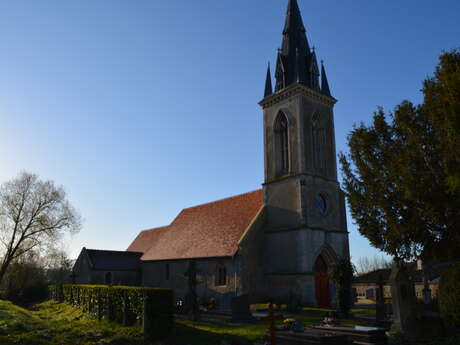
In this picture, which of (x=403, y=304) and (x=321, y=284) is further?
(x=321, y=284)

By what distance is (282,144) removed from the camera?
30.4 m

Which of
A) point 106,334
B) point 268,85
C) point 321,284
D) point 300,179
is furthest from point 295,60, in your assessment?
point 106,334

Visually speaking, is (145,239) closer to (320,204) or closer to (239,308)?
(320,204)

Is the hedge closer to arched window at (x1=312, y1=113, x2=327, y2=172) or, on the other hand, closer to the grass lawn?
the grass lawn

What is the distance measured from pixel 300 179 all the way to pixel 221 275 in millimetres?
9213

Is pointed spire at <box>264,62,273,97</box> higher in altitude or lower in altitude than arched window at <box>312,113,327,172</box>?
higher

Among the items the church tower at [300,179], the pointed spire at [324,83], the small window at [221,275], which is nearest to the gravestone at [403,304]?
the church tower at [300,179]

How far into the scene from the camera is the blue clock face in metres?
28.2

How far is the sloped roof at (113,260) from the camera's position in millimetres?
36906

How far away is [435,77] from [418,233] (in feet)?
20.8

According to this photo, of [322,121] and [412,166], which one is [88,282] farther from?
[412,166]

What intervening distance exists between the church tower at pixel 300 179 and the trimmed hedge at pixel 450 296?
40.6ft

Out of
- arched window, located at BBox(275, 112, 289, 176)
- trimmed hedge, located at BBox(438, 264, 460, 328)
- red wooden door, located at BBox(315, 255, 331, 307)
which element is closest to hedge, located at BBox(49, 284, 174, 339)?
trimmed hedge, located at BBox(438, 264, 460, 328)

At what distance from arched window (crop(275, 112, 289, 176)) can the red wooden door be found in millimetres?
7298
